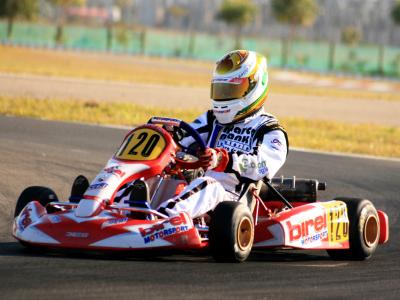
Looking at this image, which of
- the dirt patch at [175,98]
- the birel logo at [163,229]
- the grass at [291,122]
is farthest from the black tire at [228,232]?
the dirt patch at [175,98]

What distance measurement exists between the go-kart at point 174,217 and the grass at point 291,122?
596 cm

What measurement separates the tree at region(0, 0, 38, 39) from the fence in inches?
21.0

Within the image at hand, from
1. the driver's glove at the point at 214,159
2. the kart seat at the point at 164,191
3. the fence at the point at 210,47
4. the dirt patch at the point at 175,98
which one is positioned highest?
the driver's glove at the point at 214,159

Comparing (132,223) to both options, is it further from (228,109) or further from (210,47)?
(210,47)

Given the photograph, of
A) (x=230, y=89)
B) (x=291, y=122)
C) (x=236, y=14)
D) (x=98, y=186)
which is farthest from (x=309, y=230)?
(x=236, y=14)

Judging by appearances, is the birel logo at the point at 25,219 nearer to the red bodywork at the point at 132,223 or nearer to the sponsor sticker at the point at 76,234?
the red bodywork at the point at 132,223

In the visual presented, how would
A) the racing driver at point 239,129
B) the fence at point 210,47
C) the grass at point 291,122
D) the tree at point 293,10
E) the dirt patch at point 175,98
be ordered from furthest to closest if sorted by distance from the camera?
the tree at point 293,10 < the fence at point 210,47 < the dirt patch at point 175,98 < the grass at point 291,122 < the racing driver at point 239,129

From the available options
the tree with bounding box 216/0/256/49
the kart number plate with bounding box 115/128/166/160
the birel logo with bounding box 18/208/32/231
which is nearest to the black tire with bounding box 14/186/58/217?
the birel logo with bounding box 18/208/32/231

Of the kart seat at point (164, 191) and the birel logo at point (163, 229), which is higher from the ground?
the kart seat at point (164, 191)

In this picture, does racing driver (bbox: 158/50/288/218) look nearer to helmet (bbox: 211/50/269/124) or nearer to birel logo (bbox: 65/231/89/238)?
helmet (bbox: 211/50/269/124)

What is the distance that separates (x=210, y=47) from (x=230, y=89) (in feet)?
172

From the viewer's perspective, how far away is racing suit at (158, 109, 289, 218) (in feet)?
20.4

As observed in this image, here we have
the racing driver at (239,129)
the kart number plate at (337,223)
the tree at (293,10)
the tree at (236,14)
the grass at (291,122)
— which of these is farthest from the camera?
the tree at (236,14)

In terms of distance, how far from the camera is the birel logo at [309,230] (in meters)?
6.57
